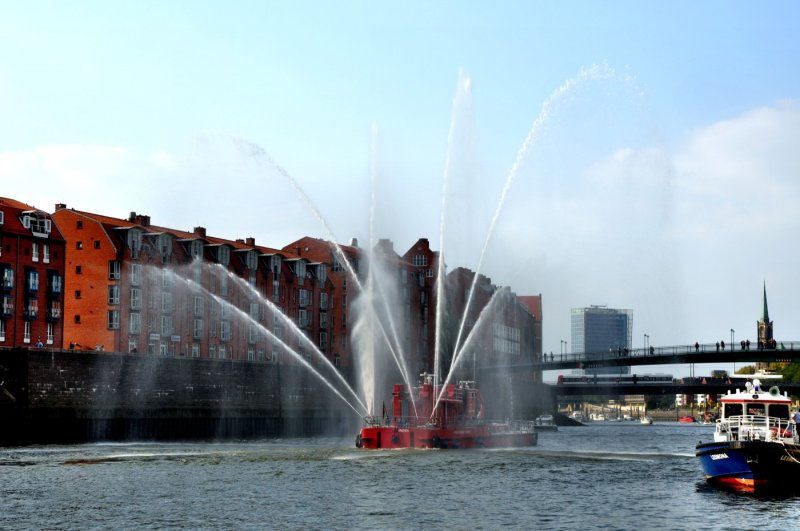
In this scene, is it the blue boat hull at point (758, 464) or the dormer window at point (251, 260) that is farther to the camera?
the dormer window at point (251, 260)

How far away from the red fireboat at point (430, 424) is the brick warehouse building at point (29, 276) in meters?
53.8

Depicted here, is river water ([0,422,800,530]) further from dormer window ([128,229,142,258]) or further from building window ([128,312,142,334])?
dormer window ([128,229,142,258])

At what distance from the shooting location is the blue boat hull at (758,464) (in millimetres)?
57562

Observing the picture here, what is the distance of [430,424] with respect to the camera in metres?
91.4

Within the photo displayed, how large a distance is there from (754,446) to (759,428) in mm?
2506

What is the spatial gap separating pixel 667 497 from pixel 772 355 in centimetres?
11192

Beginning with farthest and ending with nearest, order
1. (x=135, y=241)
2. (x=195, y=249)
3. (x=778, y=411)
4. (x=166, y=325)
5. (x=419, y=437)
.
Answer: (x=195, y=249) → (x=166, y=325) → (x=135, y=241) → (x=419, y=437) → (x=778, y=411)

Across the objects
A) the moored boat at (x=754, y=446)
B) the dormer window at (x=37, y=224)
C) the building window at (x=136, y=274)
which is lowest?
the moored boat at (x=754, y=446)

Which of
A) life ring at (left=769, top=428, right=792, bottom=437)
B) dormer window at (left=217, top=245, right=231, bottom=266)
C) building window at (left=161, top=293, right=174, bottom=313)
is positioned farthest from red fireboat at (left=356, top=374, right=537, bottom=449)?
dormer window at (left=217, top=245, right=231, bottom=266)

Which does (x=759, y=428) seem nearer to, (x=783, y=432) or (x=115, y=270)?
(x=783, y=432)

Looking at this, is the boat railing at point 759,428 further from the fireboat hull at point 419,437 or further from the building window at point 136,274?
the building window at point 136,274

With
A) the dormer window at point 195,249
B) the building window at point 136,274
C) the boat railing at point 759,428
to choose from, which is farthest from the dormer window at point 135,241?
the boat railing at point 759,428

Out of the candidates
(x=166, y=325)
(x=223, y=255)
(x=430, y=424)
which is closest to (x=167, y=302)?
(x=166, y=325)

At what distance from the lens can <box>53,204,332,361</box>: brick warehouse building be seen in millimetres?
139375
